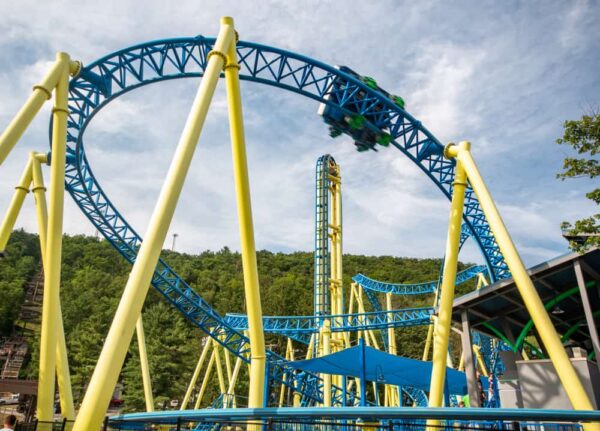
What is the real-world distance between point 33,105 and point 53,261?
2.25m

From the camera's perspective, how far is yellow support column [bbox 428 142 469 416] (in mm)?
7691

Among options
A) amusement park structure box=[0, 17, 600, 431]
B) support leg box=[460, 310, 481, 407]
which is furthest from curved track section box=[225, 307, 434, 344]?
support leg box=[460, 310, 481, 407]

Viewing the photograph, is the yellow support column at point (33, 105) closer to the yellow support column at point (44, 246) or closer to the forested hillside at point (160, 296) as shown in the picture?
the yellow support column at point (44, 246)

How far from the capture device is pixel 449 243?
8578 millimetres

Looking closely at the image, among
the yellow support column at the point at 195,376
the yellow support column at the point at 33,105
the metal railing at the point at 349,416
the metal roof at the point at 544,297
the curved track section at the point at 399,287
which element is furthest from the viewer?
the curved track section at the point at 399,287

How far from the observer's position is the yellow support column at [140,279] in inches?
150

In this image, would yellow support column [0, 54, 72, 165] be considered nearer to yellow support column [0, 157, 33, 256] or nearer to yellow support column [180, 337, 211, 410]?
yellow support column [0, 157, 33, 256]

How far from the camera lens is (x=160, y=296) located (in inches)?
1843

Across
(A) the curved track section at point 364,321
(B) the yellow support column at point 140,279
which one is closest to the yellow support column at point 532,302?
(B) the yellow support column at point 140,279

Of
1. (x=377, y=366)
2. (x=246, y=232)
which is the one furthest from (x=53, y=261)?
(x=377, y=366)

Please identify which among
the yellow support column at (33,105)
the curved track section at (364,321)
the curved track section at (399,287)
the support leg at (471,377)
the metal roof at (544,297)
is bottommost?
the support leg at (471,377)

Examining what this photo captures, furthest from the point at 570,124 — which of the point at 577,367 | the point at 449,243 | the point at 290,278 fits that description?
the point at 290,278

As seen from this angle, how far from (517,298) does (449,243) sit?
2219 millimetres

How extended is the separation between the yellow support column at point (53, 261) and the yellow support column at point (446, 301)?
563 cm
